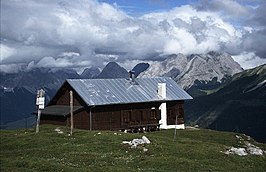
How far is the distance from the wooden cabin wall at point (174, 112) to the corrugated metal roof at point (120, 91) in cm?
139

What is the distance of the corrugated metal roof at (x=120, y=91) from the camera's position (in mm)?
69625

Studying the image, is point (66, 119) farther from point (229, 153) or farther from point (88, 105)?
point (229, 153)

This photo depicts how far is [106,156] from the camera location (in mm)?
38750

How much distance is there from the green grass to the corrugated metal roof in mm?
16316

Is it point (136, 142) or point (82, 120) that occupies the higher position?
point (82, 120)

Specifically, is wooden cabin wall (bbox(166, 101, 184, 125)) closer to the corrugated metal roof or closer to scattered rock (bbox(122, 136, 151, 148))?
the corrugated metal roof

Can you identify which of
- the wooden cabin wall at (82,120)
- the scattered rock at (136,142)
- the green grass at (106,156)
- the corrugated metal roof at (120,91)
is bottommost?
the green grass at (106,156)

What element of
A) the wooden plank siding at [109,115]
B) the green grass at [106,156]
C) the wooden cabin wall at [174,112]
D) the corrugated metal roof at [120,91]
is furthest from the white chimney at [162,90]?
the green grass at [106,156]

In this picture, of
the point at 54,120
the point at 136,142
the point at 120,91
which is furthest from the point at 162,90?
the point at 136,142

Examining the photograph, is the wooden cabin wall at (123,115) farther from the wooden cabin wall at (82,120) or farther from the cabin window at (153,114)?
the wooden cabin wall at (82,120)

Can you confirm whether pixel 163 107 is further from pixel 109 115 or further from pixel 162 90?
pixel 109 115

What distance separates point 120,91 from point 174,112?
13745 millimetres

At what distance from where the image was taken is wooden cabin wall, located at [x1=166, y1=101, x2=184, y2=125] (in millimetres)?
81000

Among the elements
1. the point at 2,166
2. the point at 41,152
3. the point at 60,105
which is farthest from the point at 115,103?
the point at 2,166
